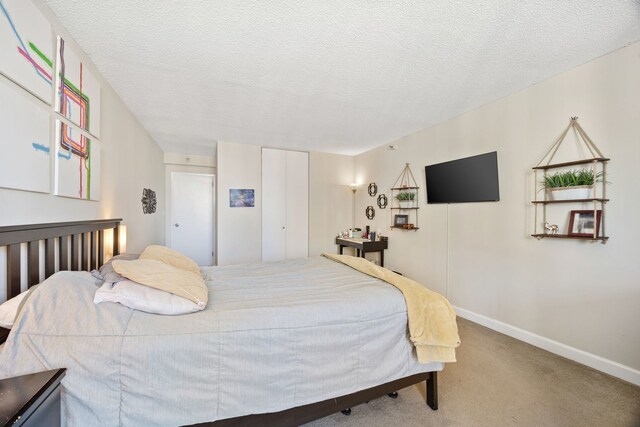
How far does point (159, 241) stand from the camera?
14.5ft

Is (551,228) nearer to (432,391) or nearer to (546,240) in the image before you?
(546,240)

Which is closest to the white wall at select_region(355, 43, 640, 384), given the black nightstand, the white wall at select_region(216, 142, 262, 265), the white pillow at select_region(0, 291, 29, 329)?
the white wall at select_region(216, 142, 262, 265)

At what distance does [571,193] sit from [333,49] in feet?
7.41

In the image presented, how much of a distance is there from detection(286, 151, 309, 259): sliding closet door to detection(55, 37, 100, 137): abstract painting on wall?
297cm

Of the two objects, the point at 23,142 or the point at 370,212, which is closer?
the point at 23,142

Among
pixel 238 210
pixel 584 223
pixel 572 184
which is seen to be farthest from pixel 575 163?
pixel 238 210

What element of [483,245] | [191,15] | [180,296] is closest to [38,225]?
[180,296]

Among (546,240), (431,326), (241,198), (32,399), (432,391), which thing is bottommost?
(432,391)

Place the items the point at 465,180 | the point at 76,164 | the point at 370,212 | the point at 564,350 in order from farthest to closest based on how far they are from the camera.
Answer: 1. the point at 370,212
2. the point at 465,180
3. the point at 564,350
4. the point at 76,164

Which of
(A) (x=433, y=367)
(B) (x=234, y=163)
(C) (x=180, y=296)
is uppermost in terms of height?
(B) (x=234, y=163)

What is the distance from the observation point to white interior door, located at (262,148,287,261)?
14.5ft

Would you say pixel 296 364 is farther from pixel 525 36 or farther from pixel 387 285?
pixel 525 36

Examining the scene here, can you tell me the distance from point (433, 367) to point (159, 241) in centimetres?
465

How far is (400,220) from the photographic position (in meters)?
3.91
